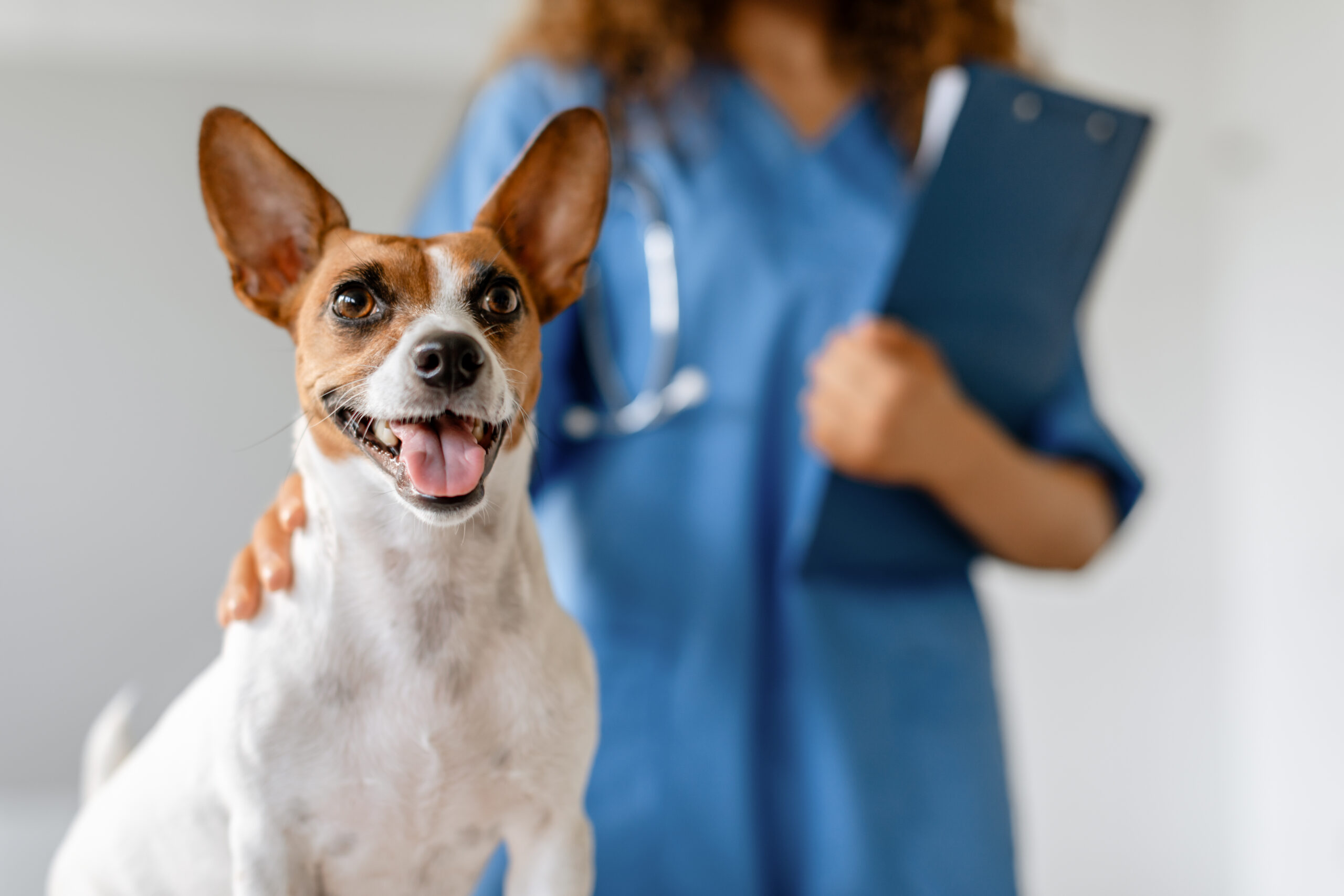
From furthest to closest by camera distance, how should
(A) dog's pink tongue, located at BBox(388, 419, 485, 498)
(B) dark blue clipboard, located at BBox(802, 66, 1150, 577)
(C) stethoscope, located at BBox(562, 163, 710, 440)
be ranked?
(C) stethoscope, located at BBox(562, 163, 710, 440)
(B) dark blue clipboard, located at BBox(802, 66, 1150, 577)
(A) dog's pink tongue, located at BBox(388, 419, 485, 498)

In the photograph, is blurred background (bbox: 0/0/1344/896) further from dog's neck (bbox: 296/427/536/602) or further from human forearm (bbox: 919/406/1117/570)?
human forearm (bbox: 919/406/1117/570)

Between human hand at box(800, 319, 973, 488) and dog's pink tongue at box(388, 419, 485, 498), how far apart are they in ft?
1.72

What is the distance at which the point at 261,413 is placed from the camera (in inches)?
42.2

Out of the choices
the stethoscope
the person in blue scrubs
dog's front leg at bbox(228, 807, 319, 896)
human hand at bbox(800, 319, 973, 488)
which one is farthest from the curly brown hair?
dog's front leg at bbox(228, 807, 319, 896)

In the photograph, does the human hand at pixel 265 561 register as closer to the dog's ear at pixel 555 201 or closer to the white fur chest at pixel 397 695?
the white fur chest at pixel 397 695

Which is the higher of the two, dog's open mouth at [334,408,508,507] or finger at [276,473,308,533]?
dog's open mouth at [334,408,508,507]

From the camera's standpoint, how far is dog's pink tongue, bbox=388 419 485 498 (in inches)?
10.0

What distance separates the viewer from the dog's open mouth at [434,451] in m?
0.25

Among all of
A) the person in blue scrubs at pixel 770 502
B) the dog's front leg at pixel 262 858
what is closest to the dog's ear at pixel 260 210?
the dog's front leg at pixel 262 858

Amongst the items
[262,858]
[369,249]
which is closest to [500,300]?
[369,249]

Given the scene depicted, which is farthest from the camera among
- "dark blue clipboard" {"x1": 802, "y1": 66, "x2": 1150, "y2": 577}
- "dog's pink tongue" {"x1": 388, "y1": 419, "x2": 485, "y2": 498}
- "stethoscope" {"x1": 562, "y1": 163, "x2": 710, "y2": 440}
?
"stethoscope" {"x1": 562, "y1": 163, "x2": 710, "y2": 440}

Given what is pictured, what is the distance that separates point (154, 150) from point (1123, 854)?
2223 mm

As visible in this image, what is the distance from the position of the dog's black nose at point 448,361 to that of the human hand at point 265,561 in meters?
0.10

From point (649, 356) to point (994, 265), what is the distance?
28 cm
